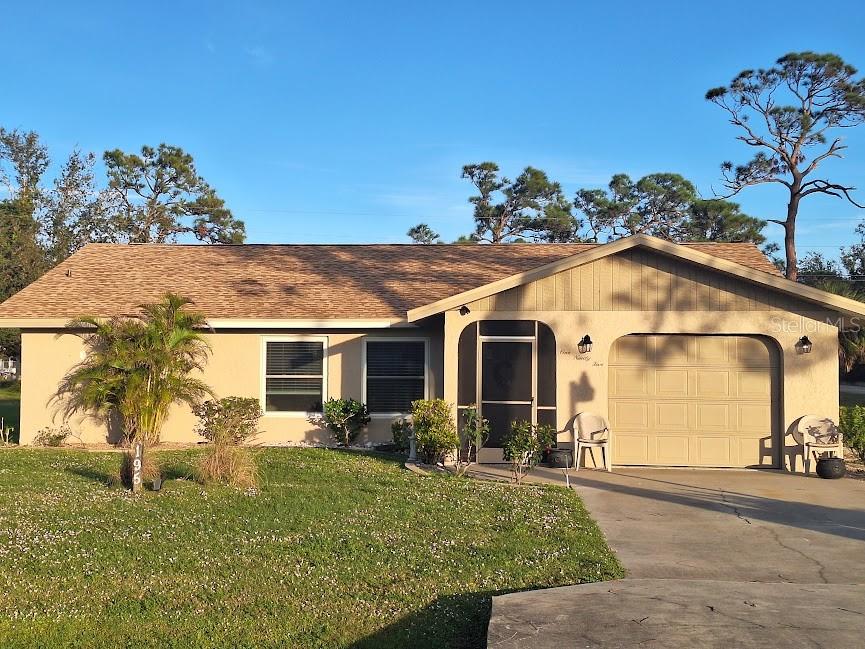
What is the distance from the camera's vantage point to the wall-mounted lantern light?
12375mm

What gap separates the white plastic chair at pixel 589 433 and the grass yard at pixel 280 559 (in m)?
1.96

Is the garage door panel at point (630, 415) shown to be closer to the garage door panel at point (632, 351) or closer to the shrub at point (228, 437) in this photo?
the garage door panel at point (632, 351)

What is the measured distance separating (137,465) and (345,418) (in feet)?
16.2

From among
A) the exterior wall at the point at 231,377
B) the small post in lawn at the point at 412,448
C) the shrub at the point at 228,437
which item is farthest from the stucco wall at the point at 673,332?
the shrub at the point at 228,437

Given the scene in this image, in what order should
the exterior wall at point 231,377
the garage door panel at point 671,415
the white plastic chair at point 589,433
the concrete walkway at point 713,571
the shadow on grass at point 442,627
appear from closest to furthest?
the concrete walkway at point 713,571 < the shadow on grass at point 442,627 < the white plastic chair at point 589,433 < the garage door panel at point 671,415 < the exterior wall at point 231,377

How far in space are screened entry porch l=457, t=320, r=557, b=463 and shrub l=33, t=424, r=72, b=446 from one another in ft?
25.5

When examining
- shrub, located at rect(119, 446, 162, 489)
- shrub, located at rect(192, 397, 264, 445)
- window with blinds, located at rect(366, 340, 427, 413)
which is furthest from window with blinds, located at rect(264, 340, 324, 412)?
shrub, located at rect(119, 446, 162, 489)

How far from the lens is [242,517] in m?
8.57

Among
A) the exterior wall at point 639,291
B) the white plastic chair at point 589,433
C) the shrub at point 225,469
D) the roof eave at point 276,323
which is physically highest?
the exterior wall at point 639,291

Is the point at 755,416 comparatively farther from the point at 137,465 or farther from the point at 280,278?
the point at 280,278

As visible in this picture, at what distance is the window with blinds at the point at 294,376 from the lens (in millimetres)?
14945

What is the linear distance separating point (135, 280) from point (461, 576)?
12.9 metres

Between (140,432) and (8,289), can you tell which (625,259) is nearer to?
(140,432)

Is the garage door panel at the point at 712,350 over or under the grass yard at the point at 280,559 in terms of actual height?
over
